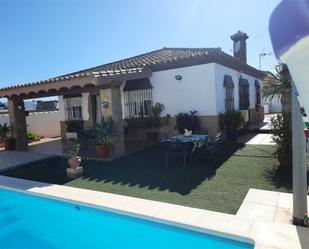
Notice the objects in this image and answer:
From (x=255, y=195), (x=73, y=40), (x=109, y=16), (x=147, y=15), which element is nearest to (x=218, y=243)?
(x=255, y=195)

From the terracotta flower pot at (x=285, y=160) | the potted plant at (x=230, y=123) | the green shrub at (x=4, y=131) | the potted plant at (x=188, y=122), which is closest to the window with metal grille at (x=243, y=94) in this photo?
the potted plant at (x=230, y=123)

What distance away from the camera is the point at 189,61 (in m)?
14.2

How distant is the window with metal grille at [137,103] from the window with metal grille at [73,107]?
4388 millimetres

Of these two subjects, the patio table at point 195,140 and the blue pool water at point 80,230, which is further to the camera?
the patio table at point 195,140

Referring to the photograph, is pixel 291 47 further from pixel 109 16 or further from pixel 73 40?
pixel 73 40

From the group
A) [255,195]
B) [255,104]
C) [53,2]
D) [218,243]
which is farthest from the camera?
[255,104]

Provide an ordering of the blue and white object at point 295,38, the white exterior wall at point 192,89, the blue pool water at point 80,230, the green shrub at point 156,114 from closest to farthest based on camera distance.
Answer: the blue and white object at point 295,38, the blue pool water at point 80,230, the white exterior wall at point 192,89, the green shrub at point 156,114

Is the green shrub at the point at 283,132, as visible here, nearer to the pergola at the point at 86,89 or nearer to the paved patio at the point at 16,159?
the pergola at the point at 86,89

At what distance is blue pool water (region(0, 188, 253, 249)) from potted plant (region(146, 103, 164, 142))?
8.99m

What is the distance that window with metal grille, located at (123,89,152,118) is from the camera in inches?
639

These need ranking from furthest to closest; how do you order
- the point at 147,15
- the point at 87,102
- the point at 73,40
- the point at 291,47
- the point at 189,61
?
the point at 87,102 → the point at 73,40 → the point at 189,61 → the point at 147,15 → the point at 291,47

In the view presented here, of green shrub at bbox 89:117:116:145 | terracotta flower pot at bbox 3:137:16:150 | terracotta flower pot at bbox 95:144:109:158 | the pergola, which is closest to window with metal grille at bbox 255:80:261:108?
the pergola

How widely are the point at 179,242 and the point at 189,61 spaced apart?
10825 mm

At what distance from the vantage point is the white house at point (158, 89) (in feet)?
39.8
